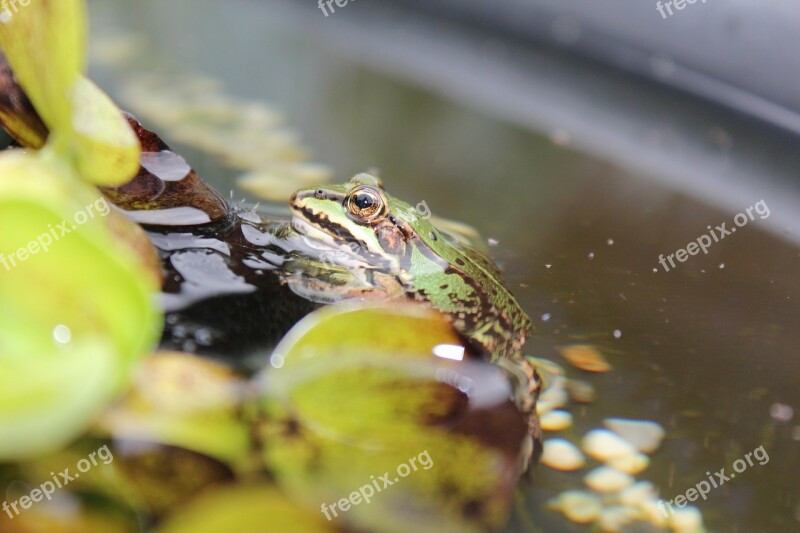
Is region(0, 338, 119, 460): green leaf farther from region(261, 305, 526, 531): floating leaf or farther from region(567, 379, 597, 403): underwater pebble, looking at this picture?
region(567, 379, 597, 403): underwater pebble

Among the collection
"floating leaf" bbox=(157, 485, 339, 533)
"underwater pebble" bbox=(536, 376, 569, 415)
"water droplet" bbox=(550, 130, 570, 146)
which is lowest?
"water droplet" bbox=(550, 130, 570, 146)

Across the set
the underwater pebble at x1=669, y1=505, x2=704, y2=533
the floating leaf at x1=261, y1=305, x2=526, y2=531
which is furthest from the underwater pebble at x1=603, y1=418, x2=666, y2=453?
the floating leaf at x1=261, y1=305, x2=526, y2=531

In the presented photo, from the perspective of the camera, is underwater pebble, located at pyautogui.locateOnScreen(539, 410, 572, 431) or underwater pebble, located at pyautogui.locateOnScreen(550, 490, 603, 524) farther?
underwater pebble, located at pyautogui.locateOnScreen(539, 410, 572, 431)

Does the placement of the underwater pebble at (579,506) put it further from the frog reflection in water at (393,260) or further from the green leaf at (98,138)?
the green leaf at (98,138)

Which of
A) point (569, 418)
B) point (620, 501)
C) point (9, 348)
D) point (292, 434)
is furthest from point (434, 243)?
point (9, 348)

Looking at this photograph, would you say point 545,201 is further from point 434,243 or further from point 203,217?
point 203,217

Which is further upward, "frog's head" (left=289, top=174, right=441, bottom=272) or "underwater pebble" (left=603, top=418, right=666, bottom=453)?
"frog's head" (left=289, top=174, right=441, bottom=272)
